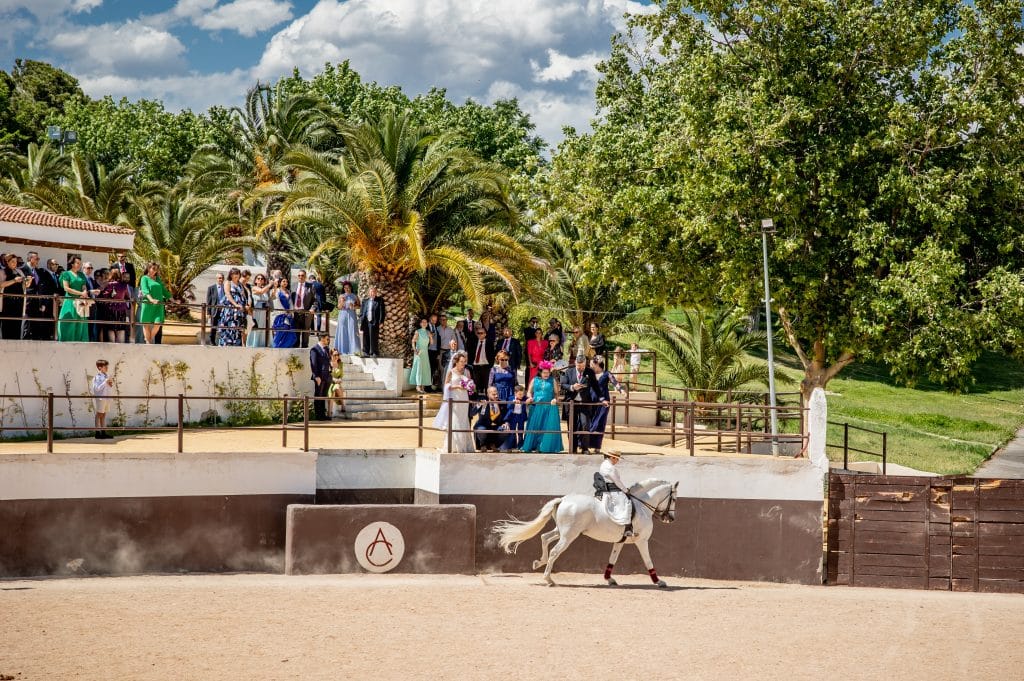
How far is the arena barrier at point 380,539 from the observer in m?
15.5

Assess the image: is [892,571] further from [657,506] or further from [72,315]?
[72,315]

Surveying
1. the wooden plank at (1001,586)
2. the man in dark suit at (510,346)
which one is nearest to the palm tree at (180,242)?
the man in dark suit at (510,346)

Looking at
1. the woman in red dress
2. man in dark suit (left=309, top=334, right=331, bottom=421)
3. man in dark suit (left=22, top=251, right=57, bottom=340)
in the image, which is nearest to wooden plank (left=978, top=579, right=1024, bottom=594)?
the woman in red dress

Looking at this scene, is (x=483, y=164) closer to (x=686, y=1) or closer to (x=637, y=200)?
(x=637, y=200)

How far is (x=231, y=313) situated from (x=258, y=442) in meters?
4.43

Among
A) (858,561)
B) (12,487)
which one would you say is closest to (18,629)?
(12,487)

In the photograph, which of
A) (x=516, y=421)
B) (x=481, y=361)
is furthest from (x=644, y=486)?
(x=481, y=361)

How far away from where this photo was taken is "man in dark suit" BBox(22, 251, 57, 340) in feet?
61.3

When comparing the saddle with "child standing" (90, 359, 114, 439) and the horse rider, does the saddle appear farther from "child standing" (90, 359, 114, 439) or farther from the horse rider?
"child standing" (90, 359, 114, 439)

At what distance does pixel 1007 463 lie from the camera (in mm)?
38156

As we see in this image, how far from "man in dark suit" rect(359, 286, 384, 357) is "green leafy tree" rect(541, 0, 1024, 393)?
258 inches

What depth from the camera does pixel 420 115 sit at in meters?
52.3

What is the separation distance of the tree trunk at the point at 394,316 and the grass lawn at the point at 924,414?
15.0 meters

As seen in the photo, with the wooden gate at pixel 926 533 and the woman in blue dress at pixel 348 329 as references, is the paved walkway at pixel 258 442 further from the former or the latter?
the woman in blue dress at pixel 348 329
